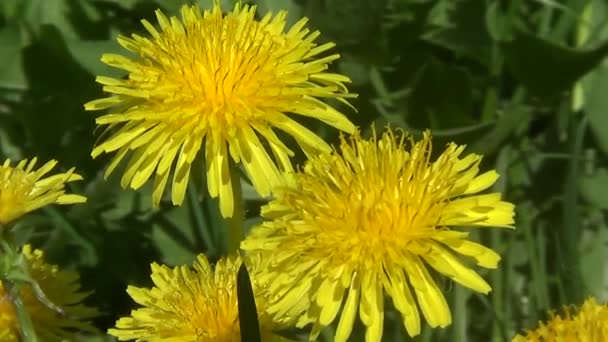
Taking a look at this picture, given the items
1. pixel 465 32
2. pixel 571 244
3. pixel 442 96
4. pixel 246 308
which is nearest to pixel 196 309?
pixel 246 308

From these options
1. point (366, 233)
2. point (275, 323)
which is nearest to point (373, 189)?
point (366, 233)

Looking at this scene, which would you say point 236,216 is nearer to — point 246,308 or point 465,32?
point 246,308

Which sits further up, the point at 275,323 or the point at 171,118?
the point at 171,118

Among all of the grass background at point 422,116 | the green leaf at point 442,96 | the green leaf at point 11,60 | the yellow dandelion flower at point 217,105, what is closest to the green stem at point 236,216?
the yellow dandelion flower at point 217,105

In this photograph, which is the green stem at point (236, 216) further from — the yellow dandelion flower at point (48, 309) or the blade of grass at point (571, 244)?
the blade of grass at point (571, 244)

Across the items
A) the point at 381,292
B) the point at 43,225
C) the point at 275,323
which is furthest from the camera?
the point at 43,225

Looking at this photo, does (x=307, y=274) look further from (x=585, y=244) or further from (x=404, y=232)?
(x=585, y=244)
